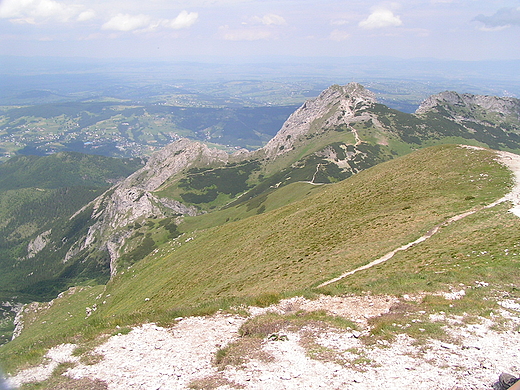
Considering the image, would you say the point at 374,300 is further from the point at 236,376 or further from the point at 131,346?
Result: the point at 131,346

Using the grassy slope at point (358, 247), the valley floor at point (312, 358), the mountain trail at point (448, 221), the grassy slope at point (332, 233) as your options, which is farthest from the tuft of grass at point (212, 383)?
the grassy slope at point (332, 233)

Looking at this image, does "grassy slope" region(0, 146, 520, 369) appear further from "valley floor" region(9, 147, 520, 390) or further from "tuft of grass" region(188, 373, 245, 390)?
"tuft of grass" region(188, 373, 245, 390)

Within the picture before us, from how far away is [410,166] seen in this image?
219 feet

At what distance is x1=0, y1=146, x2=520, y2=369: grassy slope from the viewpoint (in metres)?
25.2

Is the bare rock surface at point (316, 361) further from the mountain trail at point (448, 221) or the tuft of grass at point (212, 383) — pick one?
the mountain trail at point (448, 221)

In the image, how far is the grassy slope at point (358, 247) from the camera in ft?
82.8

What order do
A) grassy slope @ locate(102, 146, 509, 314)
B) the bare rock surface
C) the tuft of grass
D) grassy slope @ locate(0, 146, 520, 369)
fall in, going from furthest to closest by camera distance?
grassy slope @ locate(102, 146, 509, 314)
grassy slope @ locate(0, 146, 520, 369)
the tuft of grass
the bare rock surface

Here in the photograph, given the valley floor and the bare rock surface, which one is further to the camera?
the valley floor

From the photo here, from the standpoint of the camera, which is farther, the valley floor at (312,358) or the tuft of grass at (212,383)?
the tuft of grass at (212,383)

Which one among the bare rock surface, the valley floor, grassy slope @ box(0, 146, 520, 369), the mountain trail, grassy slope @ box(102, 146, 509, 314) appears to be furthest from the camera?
grassy slope @ box(102, 146, 509, 314)

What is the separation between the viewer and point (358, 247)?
38312 millimetres

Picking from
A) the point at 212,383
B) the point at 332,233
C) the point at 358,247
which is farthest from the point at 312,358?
the point at 332,233

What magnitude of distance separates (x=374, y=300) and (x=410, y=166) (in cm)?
5274

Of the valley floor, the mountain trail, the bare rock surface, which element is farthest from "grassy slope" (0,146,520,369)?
the bare rock surface
